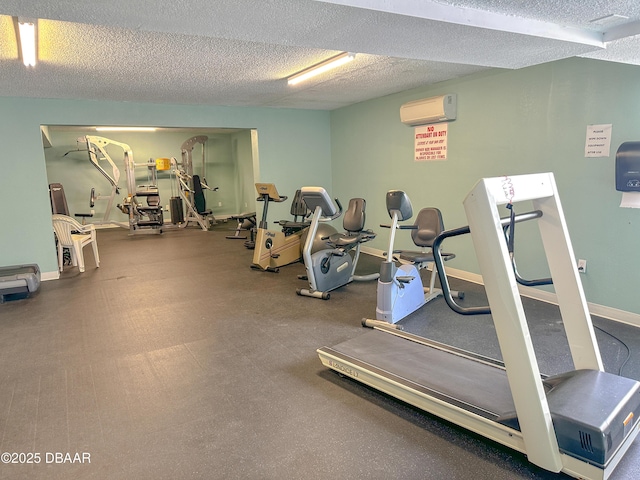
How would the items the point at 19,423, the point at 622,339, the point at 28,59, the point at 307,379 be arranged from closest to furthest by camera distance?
the point at 19,423, the point at 307,379, the point at 622,339, the point at 28,59

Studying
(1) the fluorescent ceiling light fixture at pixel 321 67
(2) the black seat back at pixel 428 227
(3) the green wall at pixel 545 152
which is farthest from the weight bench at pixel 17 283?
(3) the green wall at pixel 545 152

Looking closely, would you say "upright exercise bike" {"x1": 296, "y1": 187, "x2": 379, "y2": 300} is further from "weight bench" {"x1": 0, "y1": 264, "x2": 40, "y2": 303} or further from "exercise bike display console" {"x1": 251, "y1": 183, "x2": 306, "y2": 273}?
"weight bench" {"x1": 0, "y1": 264, "x2": 40, "y2": 303}

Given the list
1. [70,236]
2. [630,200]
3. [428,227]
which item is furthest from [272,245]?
[630,200]

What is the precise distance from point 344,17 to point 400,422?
6.85ft

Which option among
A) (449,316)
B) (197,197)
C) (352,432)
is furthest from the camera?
(197,197)

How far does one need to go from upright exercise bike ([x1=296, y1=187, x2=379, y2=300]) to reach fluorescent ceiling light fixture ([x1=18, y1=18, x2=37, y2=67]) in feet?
7.93

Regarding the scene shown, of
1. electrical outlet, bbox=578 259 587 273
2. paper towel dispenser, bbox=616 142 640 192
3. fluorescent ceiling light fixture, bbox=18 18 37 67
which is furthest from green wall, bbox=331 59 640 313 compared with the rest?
fluorescent ceiling light fixture, bbox=18 18 37 67

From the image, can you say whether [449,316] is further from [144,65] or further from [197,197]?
[197,197]

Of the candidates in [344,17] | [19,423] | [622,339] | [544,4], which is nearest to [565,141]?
[622,339]

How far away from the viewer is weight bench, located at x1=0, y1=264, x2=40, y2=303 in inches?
169

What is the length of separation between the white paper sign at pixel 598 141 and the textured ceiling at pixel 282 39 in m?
0.67

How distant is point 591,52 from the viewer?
2604 mm

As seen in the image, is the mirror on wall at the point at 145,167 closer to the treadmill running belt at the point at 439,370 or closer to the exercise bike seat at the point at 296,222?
the exercise bike seat at the point at 296,222

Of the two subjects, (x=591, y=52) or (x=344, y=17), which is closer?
(x=344, y=17)
